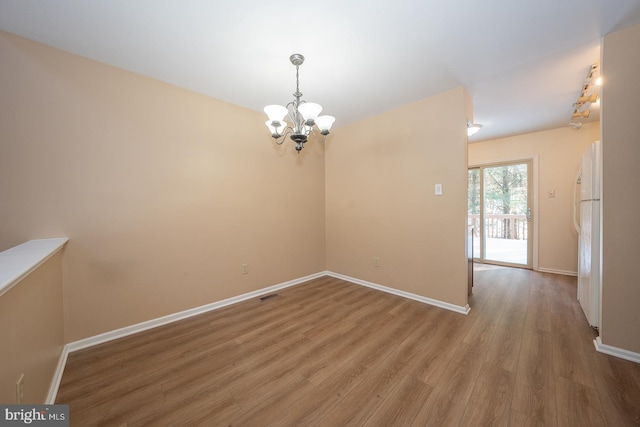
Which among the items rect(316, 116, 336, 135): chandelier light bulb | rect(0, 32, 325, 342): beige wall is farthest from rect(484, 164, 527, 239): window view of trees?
rect(0, 32, 325, 342): beige wall

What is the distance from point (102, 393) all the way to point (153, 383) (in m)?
0.29

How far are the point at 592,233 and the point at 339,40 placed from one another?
2829 mm

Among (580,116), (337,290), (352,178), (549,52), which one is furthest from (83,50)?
(580,116)

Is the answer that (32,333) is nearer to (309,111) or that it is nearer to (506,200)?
(309,111)

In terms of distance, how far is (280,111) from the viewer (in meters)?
1.84

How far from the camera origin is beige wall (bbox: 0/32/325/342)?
69.8 inches

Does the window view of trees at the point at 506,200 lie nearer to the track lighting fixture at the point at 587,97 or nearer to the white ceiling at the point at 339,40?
the track lighting fixture at the point at 587,97

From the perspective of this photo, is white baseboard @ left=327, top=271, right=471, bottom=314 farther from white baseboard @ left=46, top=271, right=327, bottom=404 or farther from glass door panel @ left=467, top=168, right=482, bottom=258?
glass door panel @ left=467, top=168, right=482, bottom=258

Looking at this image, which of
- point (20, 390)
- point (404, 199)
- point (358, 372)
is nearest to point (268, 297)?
point (358, 372)

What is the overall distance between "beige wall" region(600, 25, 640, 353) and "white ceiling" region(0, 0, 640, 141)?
261 millimetres

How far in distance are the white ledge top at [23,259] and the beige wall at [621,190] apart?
3651 millimetres

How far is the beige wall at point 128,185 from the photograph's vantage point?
177 centimetres

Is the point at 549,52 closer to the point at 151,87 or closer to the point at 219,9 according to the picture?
the point at 219,9

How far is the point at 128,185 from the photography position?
7.11 feet
